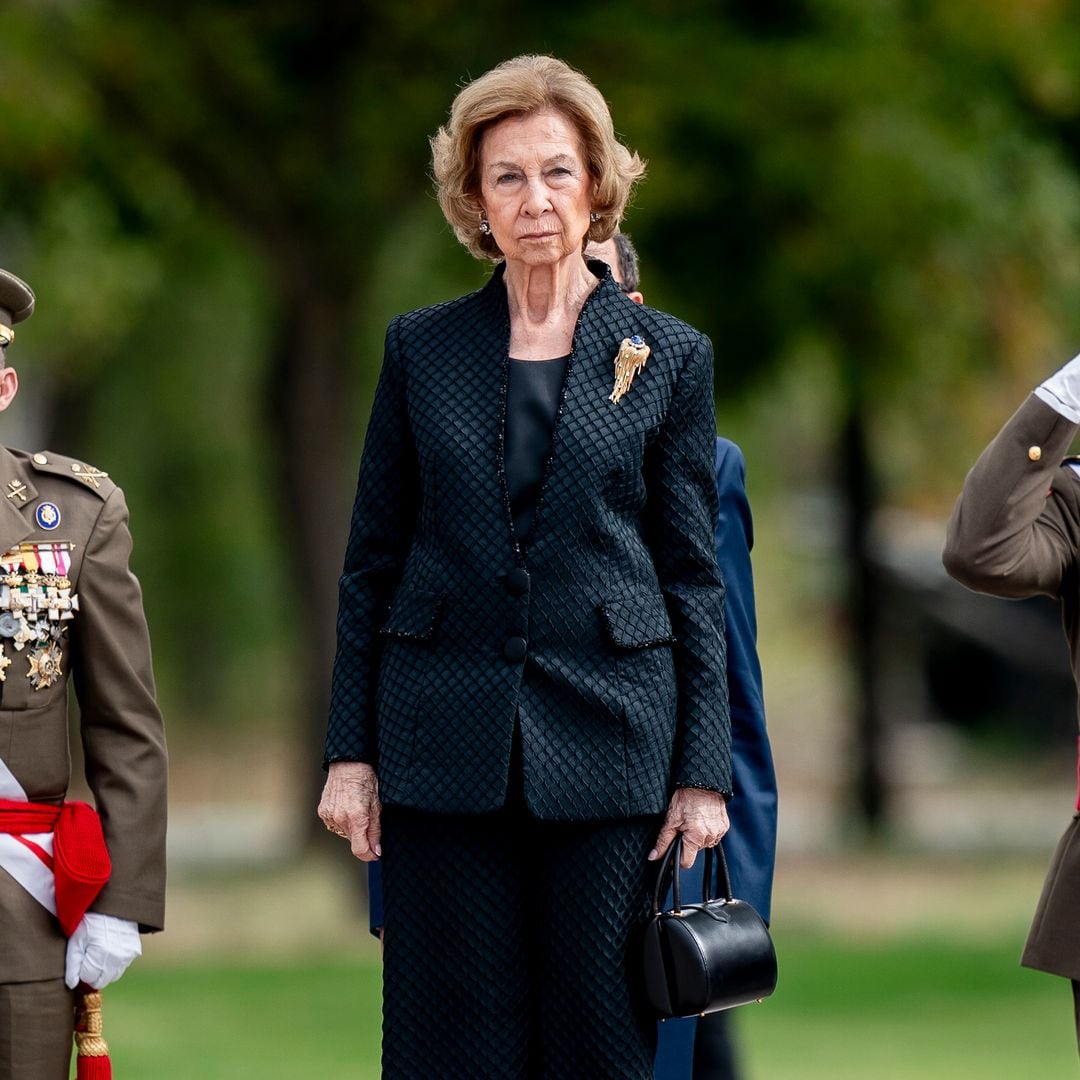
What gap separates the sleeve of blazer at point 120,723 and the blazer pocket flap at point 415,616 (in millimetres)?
459

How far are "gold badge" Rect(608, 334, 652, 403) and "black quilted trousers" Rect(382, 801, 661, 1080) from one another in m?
0.68

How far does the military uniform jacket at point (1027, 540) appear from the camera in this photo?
4.07 m

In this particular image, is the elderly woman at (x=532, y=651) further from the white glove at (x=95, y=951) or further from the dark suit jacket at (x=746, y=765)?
the dark suit jacket at (x=746, y=765)

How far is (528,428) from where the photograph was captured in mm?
3744

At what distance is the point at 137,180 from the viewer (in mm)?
11820

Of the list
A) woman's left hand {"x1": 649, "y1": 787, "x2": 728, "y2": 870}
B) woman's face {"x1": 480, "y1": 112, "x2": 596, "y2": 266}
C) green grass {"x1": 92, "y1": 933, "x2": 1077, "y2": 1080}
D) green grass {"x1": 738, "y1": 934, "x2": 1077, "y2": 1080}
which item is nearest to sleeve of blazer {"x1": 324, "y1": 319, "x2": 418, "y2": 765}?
woman's face {"x1": 480, "y1": 112, "x2": 596, "y2": 266}

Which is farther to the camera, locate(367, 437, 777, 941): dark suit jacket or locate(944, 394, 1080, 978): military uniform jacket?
locate(367, 437, 777, 941): dark suit jacket

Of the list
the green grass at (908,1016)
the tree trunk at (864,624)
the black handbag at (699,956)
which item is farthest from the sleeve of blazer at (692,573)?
the tree trunk at (864,624)

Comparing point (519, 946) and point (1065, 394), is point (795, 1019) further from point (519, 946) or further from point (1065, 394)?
point (519, 946)

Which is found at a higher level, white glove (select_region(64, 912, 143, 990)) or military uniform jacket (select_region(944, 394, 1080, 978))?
military uniform jacket (select_region(944, 394, 1080, 978))

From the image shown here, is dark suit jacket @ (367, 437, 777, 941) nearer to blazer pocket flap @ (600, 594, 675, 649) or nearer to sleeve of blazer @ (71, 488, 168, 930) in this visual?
blazer pocket flap @ (600, 594, 675, 649)

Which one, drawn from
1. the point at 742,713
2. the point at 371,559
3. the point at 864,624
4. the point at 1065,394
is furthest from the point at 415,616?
the point at 864,624

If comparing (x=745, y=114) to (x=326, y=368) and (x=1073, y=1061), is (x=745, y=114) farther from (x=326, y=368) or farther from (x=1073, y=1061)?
(x=1073, y=1061)

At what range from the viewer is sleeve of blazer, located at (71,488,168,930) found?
12.6ft
